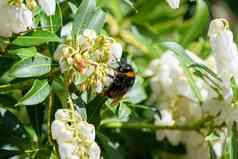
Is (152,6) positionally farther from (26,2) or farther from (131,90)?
(26,2)

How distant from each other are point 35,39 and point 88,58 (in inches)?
5.3

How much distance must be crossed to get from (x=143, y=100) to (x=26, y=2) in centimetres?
64

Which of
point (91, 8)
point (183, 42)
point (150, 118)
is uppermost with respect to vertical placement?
point (91, 8)

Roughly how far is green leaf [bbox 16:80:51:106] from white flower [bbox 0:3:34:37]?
116 millimetres

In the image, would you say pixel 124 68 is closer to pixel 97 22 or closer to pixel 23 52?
pixel 97 22

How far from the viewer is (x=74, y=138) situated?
1.51 metres

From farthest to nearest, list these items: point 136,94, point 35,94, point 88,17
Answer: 1. point 136,94
2. point 88,17
3. point 35,94

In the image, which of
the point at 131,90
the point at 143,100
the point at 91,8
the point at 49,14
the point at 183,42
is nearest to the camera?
the point at 49,14

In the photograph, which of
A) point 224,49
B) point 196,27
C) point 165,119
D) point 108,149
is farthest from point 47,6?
point 196,27

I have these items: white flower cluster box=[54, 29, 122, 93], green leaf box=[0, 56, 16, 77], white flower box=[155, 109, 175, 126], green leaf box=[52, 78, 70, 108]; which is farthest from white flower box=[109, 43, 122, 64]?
white flower box=[155, 109, 175, 126]

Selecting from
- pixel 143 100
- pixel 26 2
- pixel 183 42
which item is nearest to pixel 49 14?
pixel 26 2

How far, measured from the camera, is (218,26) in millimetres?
1830

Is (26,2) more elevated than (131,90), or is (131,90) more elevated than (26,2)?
(26,2)

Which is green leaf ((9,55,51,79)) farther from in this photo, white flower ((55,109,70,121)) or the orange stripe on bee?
the orange stripe on bee
